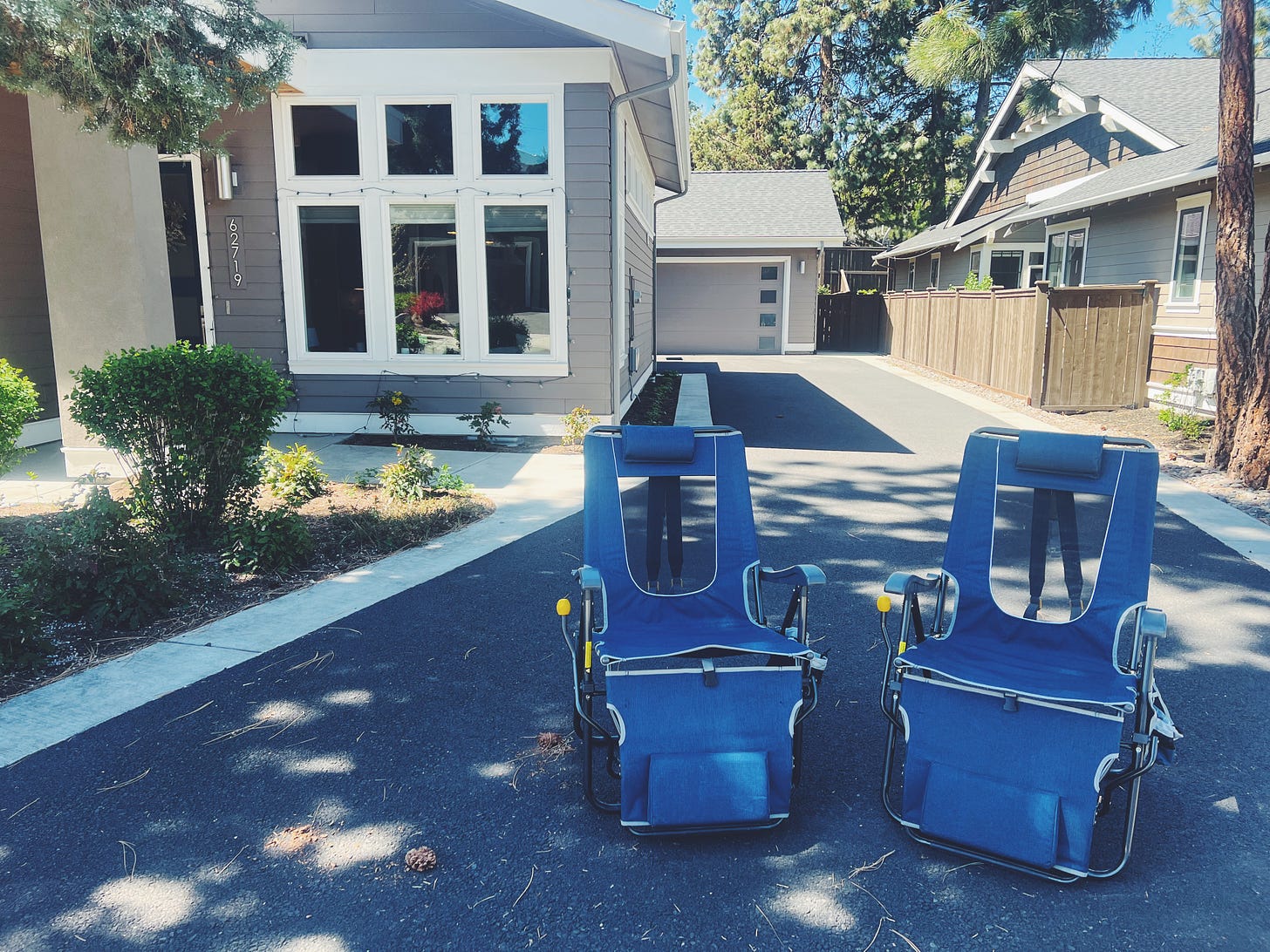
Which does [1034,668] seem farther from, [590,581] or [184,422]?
[184,422]

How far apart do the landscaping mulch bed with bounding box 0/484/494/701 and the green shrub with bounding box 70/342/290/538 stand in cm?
35

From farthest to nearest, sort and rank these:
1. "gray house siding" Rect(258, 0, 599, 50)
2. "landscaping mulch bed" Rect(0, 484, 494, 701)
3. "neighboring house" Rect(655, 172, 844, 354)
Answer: "neighboring house" Rect(655, 172, 844, 354) < "gray house siding" Rect(258, 0, 599, 50) < "landscaping mulch bed" Rect(0, 484, 494, 701)

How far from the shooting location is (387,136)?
9094mm

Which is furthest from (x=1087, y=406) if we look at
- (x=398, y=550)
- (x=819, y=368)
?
(x=398, y=550)

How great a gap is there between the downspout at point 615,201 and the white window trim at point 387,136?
4.68ft

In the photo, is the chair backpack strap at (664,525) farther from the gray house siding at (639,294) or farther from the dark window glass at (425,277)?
the gray house siding at (639,294)

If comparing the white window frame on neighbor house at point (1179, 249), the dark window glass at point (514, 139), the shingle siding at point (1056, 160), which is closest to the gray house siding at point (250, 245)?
the dark window glass at point (514, 139)

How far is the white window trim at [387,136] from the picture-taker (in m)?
8.97

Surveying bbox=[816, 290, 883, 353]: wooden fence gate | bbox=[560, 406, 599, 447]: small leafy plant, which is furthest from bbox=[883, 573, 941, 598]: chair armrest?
bbox=[816, 290, 883, 353]: wooden fence gate

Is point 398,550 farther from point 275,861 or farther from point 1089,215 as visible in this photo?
point 1089,215

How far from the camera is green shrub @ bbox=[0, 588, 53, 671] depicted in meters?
3.78

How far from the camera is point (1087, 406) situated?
11.8 meters

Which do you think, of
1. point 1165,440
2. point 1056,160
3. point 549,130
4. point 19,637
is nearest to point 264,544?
point 19,637

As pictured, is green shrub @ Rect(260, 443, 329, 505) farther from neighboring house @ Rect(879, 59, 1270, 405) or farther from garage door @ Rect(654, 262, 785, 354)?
garage door @ Rect(654, 262, 785, 354)
